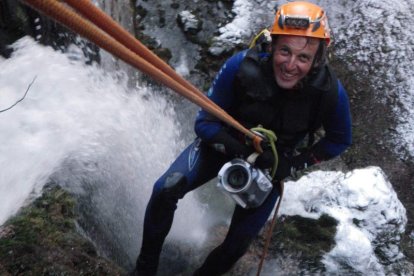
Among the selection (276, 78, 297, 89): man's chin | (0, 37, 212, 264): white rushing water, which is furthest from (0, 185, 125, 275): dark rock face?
(276, 78, 297, 89): man's chin

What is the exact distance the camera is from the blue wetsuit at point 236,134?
2.66m

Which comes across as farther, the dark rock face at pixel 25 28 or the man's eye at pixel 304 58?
the dark rock face at pixel 25 28

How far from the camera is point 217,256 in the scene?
11.0ft

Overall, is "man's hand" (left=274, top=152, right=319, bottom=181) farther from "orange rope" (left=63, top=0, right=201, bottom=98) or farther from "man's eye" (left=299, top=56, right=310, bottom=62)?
"orange rope" (left=63, top=0, right=201, bottom=98)

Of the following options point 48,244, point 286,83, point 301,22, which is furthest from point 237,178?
point 48,244

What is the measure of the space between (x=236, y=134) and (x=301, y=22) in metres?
0.88

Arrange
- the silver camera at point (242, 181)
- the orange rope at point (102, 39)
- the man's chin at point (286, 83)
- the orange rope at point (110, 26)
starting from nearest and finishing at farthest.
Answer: the orange rope at point (102, 39) < the orange rope at point (110, 26) < the man's chin at point (286, 83) < the silver camera at point (242, 181)

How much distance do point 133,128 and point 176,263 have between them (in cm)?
154

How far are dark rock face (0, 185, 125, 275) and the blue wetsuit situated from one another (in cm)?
44

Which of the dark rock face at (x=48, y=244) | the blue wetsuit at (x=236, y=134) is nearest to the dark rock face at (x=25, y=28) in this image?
the dark rock face at (x=48, y=244)

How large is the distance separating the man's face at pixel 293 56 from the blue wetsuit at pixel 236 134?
0.30 ft

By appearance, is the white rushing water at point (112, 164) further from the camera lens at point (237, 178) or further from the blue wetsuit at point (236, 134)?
the camera lens at point (237, 178)

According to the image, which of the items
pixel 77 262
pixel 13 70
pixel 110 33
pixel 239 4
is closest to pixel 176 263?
pixel 77 262

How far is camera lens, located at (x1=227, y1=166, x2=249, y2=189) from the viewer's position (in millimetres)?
2733
